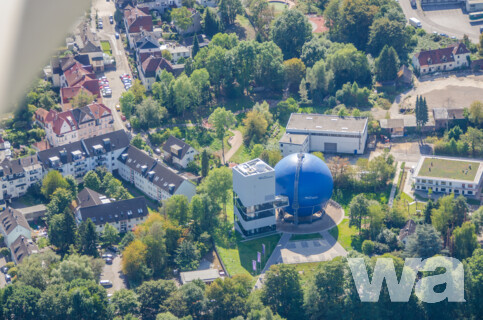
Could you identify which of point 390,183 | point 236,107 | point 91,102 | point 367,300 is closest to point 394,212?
point 390,183

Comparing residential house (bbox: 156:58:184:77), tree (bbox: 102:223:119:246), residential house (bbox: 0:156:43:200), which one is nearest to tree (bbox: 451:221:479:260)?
tree (bbox: 102:223:119:246)

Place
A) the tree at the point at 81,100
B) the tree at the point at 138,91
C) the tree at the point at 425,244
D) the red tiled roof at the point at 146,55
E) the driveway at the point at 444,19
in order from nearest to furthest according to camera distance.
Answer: the tree at the point at 425,244, the tree at the point at 81,100, the tree at the point at 138,91, the red tiled roof at the point at 146,55, the driveway at the point at 444,19

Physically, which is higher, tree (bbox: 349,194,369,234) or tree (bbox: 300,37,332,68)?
tree (bbox: 300,37,332,68)

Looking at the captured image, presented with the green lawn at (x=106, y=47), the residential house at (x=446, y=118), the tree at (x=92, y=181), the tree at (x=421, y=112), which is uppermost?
the green lawn at (x=106, y=47)

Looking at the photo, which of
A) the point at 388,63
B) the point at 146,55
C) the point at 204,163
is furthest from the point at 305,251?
the point at 146,55

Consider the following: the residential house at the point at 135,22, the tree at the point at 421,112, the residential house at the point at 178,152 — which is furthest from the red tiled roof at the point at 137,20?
the tree at the point at 421,112

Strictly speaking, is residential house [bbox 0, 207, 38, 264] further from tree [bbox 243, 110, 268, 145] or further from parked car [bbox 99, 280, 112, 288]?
tree [bbox 243, 110, 268, 145]

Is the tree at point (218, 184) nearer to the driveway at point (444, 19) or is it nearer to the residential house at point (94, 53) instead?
the residential house at point (94, 53)

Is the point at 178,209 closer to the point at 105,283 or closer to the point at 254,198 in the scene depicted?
the point at 254,198
